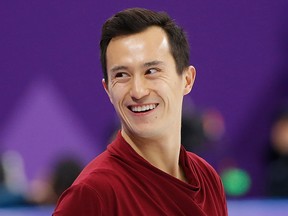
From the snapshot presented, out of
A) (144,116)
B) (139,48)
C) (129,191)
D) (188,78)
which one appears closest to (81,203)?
(129,191)

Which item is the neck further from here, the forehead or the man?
the forehead

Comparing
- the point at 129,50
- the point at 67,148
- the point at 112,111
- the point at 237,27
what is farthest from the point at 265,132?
the point at 129,50

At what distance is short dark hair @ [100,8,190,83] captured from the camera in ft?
7.04

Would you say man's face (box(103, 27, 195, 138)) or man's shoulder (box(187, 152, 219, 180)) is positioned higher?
man's face (box(103, 27, 195, 138))

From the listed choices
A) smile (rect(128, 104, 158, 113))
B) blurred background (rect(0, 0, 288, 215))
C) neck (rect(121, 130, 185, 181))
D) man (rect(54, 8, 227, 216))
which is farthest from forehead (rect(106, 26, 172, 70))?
blurred background (rect(0, 0, 288, 215))

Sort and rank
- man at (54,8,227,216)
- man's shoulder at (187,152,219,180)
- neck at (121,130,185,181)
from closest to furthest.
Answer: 1. man at (54,8,227,216)
2. neck at (121,130,185,181)
3. man's shoulder at (187,152,219,180)

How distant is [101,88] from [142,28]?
151 inches

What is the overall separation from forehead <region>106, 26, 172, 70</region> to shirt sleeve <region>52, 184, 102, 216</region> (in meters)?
0.39

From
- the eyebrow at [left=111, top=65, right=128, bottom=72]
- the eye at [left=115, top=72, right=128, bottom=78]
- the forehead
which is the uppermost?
the forehead

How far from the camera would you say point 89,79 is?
6039mm

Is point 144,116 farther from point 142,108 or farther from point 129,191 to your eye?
point 129,191

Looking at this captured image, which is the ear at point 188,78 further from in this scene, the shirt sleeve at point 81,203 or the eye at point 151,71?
the shirt sleeve at point 81,203

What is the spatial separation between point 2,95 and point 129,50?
12.9 ft

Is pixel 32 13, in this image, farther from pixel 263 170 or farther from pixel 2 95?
pixel 263 170
